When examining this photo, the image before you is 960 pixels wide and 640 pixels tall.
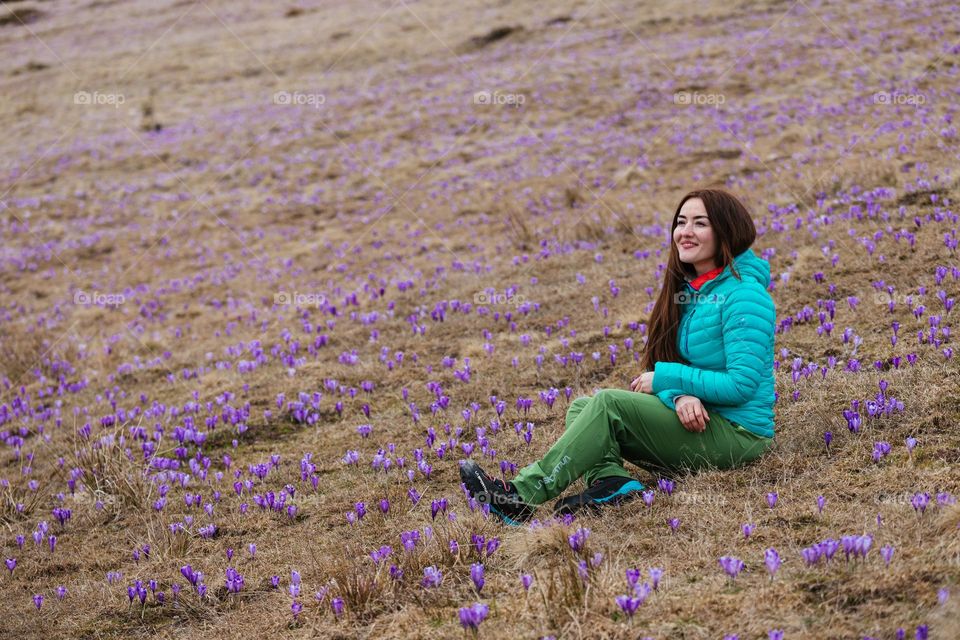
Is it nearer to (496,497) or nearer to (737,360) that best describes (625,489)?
(496,497)

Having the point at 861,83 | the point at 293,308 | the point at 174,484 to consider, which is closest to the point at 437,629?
the point at 174,484

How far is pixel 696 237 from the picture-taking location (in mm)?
5465

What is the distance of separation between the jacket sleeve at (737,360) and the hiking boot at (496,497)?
1.17m

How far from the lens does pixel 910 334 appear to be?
7145mm

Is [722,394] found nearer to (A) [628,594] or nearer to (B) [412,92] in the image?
(A) [628,594]

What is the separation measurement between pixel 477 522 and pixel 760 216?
28.7ft
